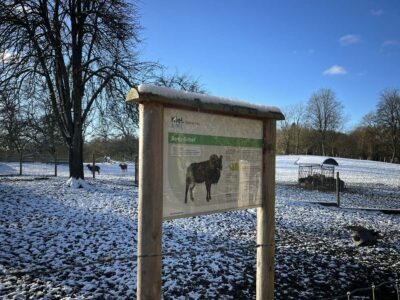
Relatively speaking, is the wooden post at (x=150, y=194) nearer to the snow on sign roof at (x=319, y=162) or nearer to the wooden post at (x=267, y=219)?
the wooden post at (x=267, y=219)

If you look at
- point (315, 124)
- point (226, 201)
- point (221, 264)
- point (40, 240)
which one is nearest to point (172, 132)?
point (226, 201)

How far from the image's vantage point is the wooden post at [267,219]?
12.1 feet

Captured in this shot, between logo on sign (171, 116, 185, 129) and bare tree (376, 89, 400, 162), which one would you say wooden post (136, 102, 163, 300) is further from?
bare tree (376, 89, 400, 162)

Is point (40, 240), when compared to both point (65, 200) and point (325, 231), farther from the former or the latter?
point (325, 231)

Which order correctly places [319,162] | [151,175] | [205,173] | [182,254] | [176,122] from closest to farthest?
[151,175]
[176,122]
[205,173]
[182,254]
[319,162]

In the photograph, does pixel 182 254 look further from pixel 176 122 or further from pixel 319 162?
pixel 319 162

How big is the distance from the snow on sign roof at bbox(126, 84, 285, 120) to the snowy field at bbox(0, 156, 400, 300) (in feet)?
5.47

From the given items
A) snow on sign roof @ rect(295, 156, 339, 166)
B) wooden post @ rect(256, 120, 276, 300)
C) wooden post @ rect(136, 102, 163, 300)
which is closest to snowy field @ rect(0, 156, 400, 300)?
wooden post @ rect(256, 120, 276, 300)

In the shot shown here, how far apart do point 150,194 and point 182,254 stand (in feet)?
12.2

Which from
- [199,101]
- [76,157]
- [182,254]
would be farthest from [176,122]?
[76,157]

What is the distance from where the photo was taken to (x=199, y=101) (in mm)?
2926

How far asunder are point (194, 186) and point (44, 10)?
16.1 metres

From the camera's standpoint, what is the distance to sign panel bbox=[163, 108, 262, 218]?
2.82 m

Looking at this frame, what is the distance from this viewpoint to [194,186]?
9.82 feet
